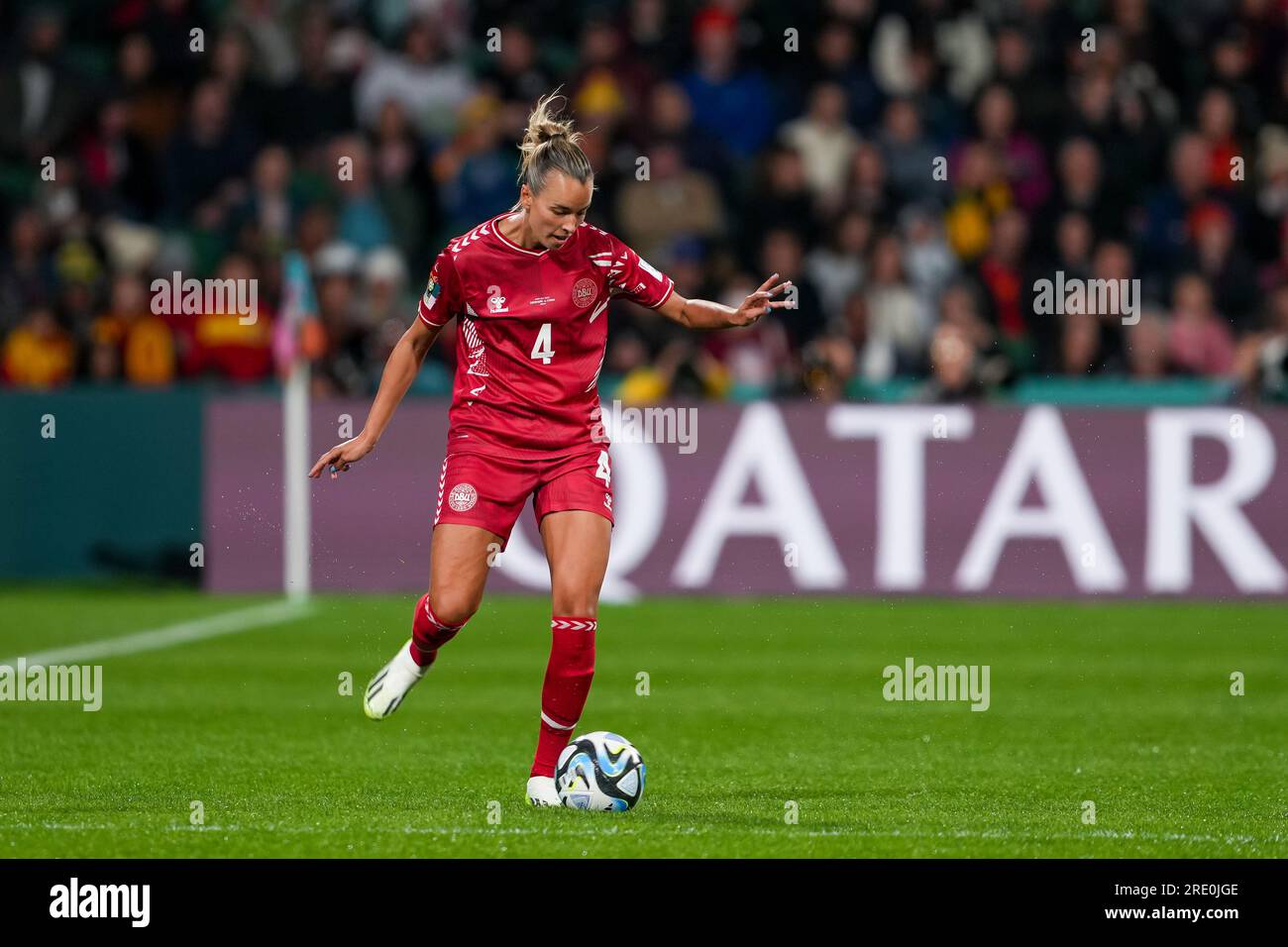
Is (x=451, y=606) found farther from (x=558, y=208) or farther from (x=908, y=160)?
(x=908, y=160)

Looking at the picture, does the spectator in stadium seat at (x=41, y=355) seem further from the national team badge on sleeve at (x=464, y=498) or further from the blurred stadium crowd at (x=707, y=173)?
the national team badge on sleeve at (x=464, y=498)

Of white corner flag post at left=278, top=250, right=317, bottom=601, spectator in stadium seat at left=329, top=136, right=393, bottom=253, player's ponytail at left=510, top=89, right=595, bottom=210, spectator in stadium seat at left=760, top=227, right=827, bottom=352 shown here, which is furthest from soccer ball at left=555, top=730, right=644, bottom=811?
spectator in stadium seat at left=329, top=136, right=393, bottom=253

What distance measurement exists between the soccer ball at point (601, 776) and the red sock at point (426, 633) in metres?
0.63

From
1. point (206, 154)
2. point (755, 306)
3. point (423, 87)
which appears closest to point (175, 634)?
point (206, 154)

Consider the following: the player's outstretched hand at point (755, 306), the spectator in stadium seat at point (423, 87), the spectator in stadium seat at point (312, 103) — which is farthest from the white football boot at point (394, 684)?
the spectator in stadium seat at point (423, 87)

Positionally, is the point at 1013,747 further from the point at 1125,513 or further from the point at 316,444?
the point at 316,444

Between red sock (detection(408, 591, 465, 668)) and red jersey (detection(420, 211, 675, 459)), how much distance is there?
0.57 m

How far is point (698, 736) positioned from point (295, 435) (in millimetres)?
6729

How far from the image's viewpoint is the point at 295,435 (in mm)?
15789

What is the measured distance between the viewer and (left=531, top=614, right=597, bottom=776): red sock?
25.2 ft

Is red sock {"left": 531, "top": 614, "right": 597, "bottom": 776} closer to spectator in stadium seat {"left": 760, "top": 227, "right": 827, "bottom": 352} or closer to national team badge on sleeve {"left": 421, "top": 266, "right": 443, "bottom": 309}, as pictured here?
national team badge on sleeve {"left": 421, "top": 266, "right": 443, "bottom": 309}

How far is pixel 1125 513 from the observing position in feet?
49.7

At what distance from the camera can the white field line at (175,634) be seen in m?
12.2
